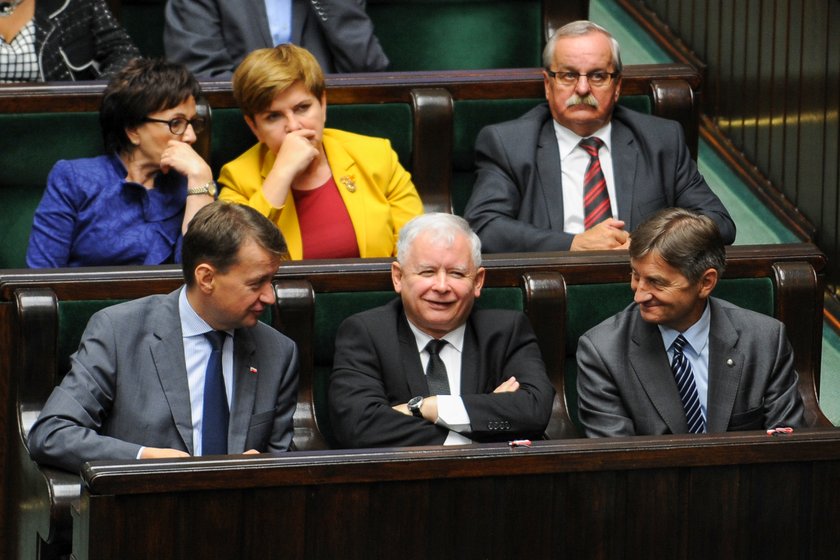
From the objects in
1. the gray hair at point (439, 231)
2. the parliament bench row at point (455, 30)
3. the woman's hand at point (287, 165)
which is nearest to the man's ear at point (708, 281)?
the gray hair at point (439, 231)

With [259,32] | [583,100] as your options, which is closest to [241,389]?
[583,100]

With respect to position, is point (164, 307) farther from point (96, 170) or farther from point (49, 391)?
point (96, 170)

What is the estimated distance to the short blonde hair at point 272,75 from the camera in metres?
2.79

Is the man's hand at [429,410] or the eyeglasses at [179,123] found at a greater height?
the eyeglasses at [179,123]

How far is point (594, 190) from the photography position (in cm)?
297

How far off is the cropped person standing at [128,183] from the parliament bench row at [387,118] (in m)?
0.18

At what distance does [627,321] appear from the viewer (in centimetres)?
246

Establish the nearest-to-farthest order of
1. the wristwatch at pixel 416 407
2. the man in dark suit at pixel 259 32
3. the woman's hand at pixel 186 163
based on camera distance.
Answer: the wristwatch at pixel 416 407
the woman's hand at pixel 186 163
the man in dark suit at pixel 259 32

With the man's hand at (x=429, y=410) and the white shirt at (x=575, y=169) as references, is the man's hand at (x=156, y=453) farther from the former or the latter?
the white shirt at (x=575, y=169)

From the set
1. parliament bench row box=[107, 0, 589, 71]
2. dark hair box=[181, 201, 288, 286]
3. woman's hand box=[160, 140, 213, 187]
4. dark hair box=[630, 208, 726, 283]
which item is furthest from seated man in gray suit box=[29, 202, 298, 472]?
parliament bench row box=[107, 0, 589, 71]

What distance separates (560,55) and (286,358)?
0.96 m

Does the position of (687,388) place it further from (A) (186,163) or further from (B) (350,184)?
(A) (186,163)

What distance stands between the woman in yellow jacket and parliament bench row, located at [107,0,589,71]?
2.40 ft

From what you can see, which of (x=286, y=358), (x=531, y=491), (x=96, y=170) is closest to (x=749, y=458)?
(x=531, y=491)
